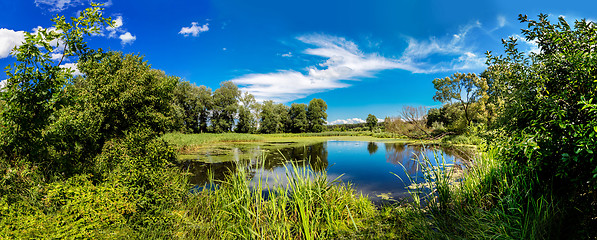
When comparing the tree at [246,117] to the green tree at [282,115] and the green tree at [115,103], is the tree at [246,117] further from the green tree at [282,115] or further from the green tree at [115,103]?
the green tree at [115,103]

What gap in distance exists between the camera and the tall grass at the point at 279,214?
363 cm

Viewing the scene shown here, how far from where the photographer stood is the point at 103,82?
591 centimetres

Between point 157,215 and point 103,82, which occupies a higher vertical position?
point 103,82

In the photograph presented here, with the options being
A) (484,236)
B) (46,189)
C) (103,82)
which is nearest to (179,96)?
(103,82)

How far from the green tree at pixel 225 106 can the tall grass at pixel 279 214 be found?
128 feet

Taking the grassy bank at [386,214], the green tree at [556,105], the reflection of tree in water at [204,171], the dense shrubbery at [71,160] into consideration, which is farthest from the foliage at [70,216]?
the green tree at [556,105]

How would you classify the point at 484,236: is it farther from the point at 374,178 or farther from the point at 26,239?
the point at 374,178

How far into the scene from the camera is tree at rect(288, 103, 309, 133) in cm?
5825

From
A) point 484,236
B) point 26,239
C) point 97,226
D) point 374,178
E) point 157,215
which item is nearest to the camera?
point 26,239

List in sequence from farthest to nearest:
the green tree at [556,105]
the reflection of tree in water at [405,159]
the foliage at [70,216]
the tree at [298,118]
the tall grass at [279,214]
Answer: the tree at [298,118], the reflection of tree in water at [405,159], the tall grass at [279,214], the foliage at [70,216], the green tree at [556,105]

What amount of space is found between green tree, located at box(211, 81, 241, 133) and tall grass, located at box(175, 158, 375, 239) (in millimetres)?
39032

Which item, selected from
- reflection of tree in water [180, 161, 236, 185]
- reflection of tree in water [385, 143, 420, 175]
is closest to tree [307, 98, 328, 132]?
reflection of tree in water [385, 143, 420, 175]

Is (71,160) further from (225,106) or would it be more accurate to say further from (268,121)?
(268,121)

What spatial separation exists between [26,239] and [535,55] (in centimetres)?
678
